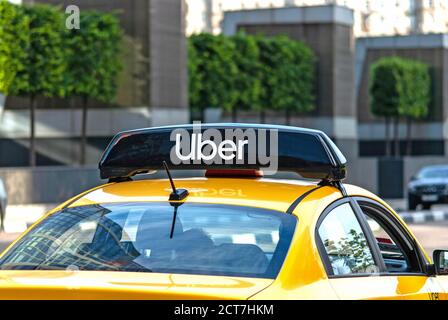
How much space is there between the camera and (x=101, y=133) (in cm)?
3522

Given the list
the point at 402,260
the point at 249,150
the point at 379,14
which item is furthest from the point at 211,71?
the point at 379,14

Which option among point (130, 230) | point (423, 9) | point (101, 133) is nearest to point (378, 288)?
point (130, 230)

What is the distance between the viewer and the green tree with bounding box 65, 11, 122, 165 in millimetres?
31219

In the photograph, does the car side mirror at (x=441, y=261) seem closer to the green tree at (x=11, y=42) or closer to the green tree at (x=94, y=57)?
the green tree at (x=11, y=42)

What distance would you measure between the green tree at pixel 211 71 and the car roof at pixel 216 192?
31308 millimetres

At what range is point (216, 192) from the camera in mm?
4816

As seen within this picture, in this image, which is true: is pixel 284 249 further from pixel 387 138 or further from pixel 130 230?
pixel 387 138

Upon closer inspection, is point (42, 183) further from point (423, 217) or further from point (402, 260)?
point (402, 260)

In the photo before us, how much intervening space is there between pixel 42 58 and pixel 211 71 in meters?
7.97

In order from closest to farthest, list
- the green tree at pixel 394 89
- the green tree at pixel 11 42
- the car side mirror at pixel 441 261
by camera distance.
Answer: the car side mirror at pixel 441 261, the green tree at pixel 11 42, the green tree at pixel 394 89

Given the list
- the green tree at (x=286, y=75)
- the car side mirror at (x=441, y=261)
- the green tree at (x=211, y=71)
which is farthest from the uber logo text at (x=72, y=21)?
the car side mirror at (x=441, y=261)

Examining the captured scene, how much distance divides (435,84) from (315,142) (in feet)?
160

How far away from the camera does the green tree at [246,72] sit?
38219mm

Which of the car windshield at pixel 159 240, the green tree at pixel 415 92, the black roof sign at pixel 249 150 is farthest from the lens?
the green tree at pixel 415 92
